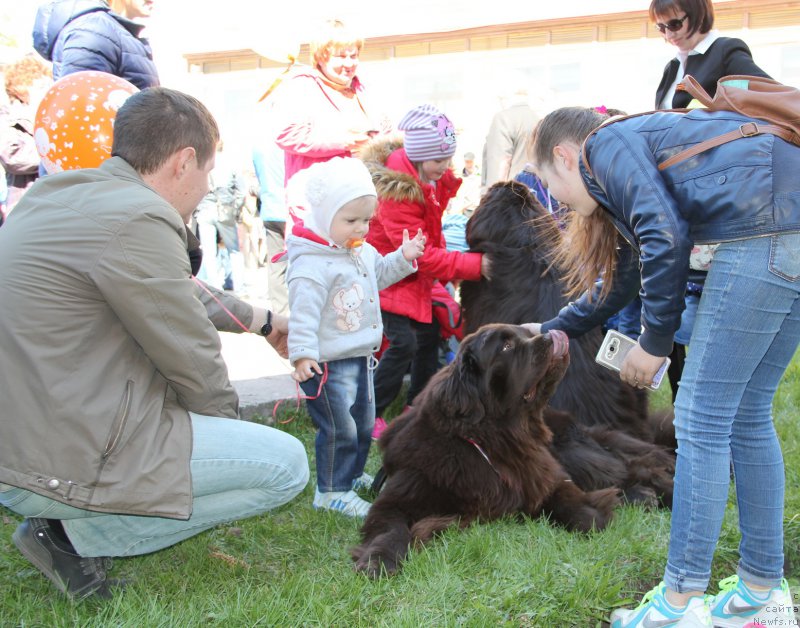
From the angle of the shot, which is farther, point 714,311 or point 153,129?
point 153,129

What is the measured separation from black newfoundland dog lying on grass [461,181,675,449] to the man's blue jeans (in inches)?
67.2

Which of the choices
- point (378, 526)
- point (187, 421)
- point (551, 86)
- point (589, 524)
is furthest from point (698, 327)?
point (551, 86)

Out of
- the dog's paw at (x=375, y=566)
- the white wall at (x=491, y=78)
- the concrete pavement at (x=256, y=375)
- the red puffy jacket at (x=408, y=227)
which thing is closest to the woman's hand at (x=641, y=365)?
the dog's paw at (x=375, y=566)

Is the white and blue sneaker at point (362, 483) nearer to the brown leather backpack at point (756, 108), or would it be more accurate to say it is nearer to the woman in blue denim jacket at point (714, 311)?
the woman in blue denim jacket at point (714, 311)

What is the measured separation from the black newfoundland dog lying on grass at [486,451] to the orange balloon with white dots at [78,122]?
5.64ft

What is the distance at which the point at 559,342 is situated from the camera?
3109 mm

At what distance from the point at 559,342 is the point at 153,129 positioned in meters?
1.75

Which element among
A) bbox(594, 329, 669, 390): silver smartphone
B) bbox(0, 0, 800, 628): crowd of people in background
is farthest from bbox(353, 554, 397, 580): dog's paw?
bbox(594, 329, 669, 390): silver smartphone

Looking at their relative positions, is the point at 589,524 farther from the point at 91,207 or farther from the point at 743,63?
the point at 743,63

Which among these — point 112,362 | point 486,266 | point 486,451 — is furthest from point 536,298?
point 112,362

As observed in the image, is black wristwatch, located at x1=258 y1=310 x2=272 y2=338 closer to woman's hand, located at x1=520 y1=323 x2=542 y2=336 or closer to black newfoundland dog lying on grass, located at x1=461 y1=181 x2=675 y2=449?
woman's hand, located at x1=520 y1=323 x2=542 y2=336

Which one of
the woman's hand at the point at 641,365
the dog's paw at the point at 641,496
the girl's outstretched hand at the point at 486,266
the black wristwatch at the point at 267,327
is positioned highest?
the woman's hand at the point at 641,365

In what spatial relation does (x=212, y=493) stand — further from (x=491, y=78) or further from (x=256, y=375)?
(x=491, y=78)

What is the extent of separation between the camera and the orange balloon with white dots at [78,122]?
3043mm
